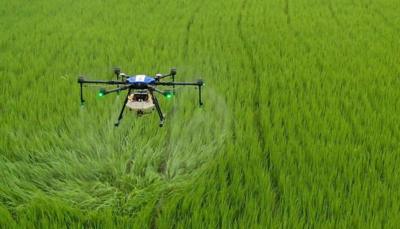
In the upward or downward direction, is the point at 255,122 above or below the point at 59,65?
below

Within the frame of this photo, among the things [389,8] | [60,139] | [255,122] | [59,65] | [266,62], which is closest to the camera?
[60,139]

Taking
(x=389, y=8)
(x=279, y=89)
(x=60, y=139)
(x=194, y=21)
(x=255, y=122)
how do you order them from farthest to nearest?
(x=389, y=8)
(x=194, y=21)
(x=279, y=89)
(x=255, y=122)
(x=60, y=139)

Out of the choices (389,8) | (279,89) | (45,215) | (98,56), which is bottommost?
(45,215)

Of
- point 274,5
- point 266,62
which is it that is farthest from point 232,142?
point 274,5

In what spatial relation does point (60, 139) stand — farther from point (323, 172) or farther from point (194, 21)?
point (194, 21)

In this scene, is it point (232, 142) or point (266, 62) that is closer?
point (232, 142)

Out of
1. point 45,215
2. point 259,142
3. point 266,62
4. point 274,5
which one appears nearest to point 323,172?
point 259,142
